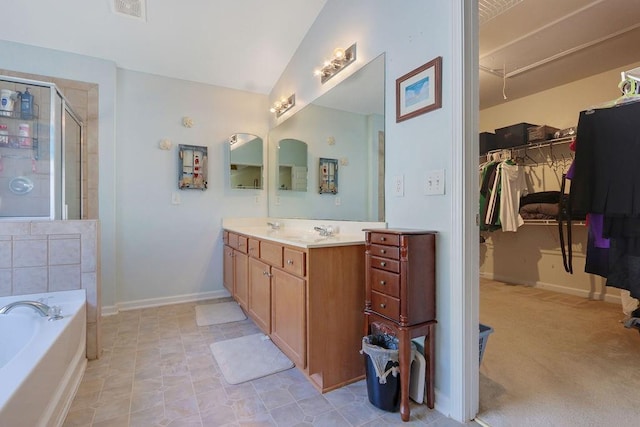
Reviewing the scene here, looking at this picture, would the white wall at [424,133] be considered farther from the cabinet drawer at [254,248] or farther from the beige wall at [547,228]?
the beige wall at [547,228]

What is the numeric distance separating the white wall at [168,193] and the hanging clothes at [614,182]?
119 inches

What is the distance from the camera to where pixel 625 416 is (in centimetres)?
142

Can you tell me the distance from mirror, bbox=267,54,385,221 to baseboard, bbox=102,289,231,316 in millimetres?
1259

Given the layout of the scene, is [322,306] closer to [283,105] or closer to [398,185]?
[398,185]

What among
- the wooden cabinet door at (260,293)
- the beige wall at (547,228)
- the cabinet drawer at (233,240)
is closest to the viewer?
the wooden cabinet door at (260,293)

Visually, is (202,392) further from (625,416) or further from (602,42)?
(602,42)

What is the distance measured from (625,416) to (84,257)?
10.4 ft

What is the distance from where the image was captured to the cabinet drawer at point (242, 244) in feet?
8.54

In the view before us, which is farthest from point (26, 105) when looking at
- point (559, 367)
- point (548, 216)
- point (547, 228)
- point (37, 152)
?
point (547, 228)

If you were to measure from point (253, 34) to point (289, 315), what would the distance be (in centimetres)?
253

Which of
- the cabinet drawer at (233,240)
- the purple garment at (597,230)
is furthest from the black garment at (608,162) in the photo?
the cabinet drawer at (233,240)

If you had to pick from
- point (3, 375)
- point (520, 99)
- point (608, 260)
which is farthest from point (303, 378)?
point (520, 99)

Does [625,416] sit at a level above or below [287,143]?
below


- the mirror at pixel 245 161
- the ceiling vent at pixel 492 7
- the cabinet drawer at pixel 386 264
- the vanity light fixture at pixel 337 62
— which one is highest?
the ceiling vent at pixel 492 7
